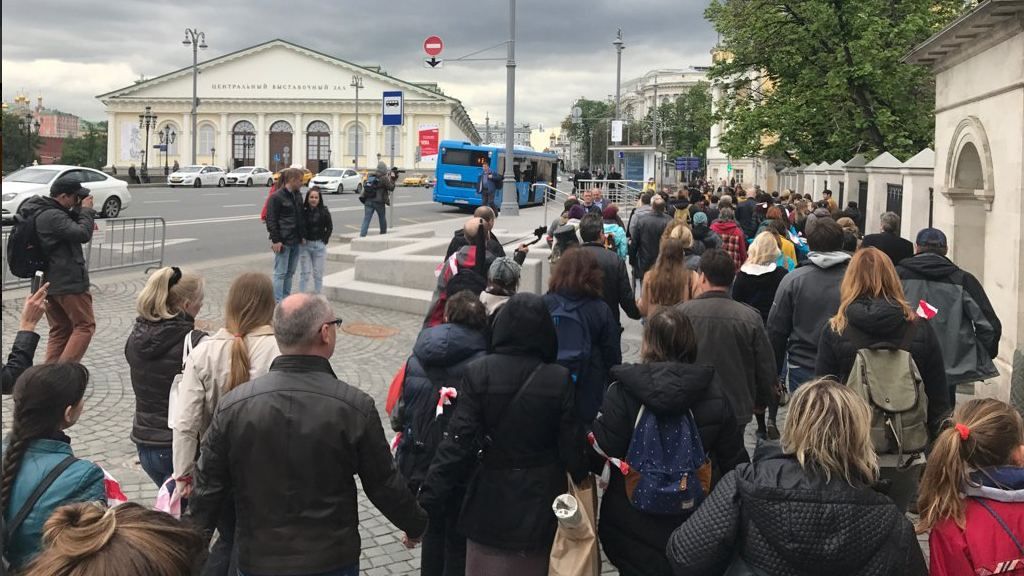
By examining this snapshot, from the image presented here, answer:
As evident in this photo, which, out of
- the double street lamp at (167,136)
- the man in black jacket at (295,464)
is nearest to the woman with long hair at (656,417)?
the man in black jacket at (295,464)

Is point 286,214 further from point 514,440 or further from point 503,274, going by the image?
point 514,440

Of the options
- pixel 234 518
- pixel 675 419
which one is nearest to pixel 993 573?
pixel 675 419

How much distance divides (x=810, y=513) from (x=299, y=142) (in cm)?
9882

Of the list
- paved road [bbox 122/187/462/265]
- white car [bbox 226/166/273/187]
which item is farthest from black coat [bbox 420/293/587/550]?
white car [bbox 226/166/273/187]

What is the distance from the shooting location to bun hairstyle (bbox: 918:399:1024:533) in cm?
302

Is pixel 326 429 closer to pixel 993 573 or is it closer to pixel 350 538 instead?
pixel 350 538

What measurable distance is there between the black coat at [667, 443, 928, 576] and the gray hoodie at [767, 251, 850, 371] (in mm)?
3264

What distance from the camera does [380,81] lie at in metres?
95.9

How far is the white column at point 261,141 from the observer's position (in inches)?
3839

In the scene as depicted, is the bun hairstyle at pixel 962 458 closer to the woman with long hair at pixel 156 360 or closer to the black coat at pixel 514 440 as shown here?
the black coat at pixel 514 440

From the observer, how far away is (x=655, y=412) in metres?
3.70

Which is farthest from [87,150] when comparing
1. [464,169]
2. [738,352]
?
[738,352]

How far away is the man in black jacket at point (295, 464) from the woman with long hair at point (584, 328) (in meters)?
2.20

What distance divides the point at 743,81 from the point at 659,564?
2965cm
